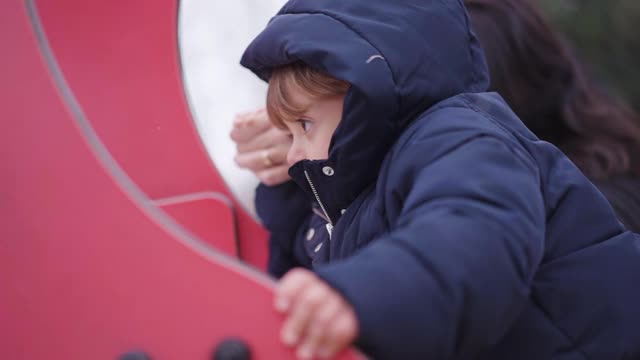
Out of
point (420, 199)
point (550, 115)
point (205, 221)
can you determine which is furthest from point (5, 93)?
point (550, 115)

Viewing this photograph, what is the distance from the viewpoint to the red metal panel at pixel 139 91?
139cm

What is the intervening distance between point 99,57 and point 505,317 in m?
0.83

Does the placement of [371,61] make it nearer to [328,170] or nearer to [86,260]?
[328,170]

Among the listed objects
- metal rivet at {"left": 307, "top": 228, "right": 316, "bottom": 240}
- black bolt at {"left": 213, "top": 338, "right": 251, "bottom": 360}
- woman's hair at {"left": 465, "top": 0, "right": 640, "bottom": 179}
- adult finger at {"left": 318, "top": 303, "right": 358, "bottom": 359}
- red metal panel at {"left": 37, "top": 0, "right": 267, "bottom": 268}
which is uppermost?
adult finger at {"left": 318, "top": 303, "right": 358, "bottom": 359}

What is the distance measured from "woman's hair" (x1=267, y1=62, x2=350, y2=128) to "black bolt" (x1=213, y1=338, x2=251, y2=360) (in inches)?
15.5

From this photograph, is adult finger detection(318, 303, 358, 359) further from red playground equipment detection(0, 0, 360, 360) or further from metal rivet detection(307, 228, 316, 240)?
metal rivet detection(307, 228, 316, 240)

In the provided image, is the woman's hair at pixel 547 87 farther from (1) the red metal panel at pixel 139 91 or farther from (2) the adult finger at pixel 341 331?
(2) the adult finger at pixel 341 331

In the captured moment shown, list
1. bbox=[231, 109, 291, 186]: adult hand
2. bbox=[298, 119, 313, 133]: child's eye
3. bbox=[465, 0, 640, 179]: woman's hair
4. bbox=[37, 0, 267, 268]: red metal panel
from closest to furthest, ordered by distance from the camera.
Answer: bbox=[298, 119, 313, 133]: child's eye → bbox=[37, 0, 267, 268]: red metal panel → bbox=[231, 109, 291, 186]: adult hand → bbox=[465, 0, 640, 179]: woman's hair

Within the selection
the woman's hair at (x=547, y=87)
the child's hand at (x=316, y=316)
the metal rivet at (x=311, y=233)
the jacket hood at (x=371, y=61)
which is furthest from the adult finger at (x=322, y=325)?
the woman's hair at (x=547, y=87)

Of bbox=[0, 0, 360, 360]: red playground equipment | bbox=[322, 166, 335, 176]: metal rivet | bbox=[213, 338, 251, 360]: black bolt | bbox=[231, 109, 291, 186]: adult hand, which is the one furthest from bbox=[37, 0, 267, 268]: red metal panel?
bbox=[213, 338, 251, 360]: black bolt

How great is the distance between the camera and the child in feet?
2.39

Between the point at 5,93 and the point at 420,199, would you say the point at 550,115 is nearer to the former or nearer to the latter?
→ the point at 420,199

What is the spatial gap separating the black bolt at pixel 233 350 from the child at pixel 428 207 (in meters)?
0.05

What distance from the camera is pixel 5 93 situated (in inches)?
32.3
